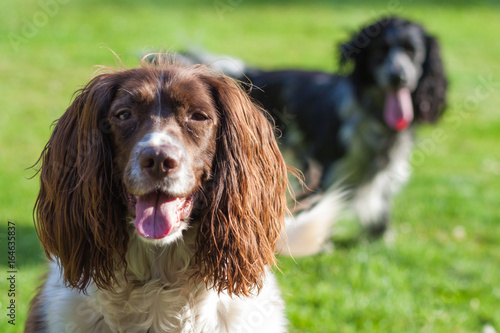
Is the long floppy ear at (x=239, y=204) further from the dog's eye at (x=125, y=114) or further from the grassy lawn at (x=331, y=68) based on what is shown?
the grassy lawn at (x=331, y=68)

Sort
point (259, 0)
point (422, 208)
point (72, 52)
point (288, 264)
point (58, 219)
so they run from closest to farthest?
point (58, 219) → point (288, 264) → point (422, 208) → point (72, 52) → point (259, 0)

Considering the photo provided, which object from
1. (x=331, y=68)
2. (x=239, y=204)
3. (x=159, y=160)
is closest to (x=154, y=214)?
→ (x=159, y=160)

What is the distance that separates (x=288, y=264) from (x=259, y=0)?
1611cm

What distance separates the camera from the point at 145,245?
2.78 m

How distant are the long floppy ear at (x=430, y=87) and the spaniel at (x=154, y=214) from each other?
4.13 meters

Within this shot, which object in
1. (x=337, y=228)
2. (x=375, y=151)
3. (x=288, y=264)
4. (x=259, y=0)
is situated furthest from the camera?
(x=259, y=0)

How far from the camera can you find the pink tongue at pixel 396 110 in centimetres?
619

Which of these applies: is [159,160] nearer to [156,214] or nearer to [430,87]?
[156,214]

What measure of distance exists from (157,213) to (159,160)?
10.5 inches

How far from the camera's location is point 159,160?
8.11 feet

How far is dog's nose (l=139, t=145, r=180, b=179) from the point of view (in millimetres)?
2469

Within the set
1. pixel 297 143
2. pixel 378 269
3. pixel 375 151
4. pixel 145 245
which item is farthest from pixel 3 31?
pixel 145 245

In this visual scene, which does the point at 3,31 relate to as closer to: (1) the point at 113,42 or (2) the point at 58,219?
(1) the point at 113,42

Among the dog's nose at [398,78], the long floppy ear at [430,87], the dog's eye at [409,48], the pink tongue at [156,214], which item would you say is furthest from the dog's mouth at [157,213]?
the long floppy ear at [430,87]
